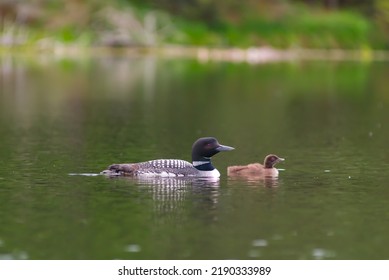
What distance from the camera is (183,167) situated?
22.1m

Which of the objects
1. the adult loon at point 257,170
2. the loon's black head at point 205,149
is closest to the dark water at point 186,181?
the adult loon at point 257,170

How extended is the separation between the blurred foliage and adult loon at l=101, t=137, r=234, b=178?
67678mm

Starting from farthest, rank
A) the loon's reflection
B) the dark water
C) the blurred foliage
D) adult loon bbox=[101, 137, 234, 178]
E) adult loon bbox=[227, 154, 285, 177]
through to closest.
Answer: the blurred foliage < adult loon bbox=[227, 154, 285, 177] < adult loon bbox=[101, 137, 234, 178] < the loon's reflection < the dark water

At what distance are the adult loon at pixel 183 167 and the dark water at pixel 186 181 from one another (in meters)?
0.32

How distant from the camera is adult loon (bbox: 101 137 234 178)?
22.0 meters

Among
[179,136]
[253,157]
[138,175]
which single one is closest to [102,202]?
[138,175]

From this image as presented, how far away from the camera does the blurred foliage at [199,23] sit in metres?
93.4

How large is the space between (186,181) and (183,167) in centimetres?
36

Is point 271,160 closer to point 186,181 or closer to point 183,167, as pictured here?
point 183,167

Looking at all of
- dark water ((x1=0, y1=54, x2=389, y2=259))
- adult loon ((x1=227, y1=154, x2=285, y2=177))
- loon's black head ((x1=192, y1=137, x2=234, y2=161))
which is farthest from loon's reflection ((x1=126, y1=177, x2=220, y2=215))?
adult loon ((x1=227, y1=154, x2=285, y2=177))

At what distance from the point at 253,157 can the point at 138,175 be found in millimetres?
5348

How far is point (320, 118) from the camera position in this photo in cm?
4028

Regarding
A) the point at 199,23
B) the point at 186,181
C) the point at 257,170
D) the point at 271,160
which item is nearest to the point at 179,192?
the point at 186,181

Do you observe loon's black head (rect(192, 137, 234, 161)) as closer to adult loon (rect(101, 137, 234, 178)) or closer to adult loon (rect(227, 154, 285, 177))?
adult loon (rect(101, 137, 234, 178))
